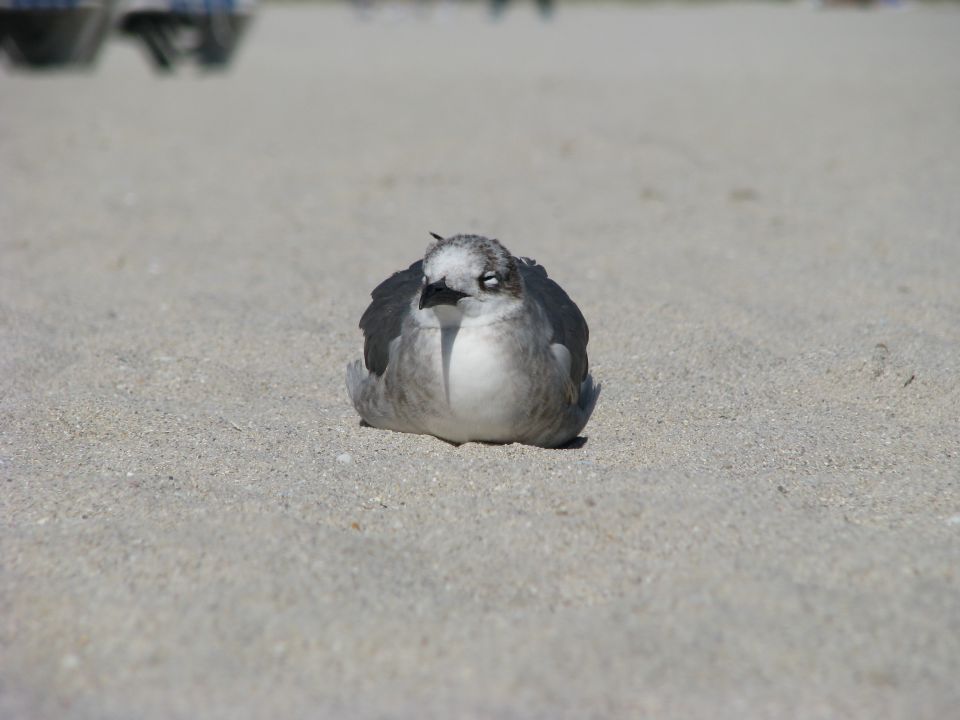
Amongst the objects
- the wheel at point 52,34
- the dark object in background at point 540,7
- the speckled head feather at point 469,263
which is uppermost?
the speckled head feather at point 469,263

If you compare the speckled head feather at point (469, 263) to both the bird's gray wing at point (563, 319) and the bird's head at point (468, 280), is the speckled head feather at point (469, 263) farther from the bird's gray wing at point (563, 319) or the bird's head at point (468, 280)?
the bird's gray wing at point (563, 319)

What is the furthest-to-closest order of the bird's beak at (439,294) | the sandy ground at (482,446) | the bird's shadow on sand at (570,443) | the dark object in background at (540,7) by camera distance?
the dark object in background at (540,7) < the bird's shadow on sand at (570,443) < the bird's beak at (439,294) < the sandy ground at (482,446)

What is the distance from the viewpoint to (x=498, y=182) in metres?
7.95

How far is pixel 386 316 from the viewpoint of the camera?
4.04 m

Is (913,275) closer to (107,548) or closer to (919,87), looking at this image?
(107,548)

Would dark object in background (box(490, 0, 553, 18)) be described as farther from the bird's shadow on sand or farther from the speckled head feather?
the speckled head feather

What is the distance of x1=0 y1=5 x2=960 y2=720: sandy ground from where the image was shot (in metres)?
2.62

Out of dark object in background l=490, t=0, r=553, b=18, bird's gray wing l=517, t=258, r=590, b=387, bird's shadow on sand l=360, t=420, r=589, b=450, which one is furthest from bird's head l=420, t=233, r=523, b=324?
dark object in background l=490, t=0, r=553, b=18

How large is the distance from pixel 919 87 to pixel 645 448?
9324 millimetres

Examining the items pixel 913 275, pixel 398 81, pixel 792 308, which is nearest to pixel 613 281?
pixel 792 308

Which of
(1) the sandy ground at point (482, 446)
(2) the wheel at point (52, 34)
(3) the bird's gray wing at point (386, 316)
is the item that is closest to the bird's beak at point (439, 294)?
(3) the bird's gray wing at point (386, 316)

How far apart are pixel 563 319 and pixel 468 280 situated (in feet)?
1.91

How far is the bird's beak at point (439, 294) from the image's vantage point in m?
3.53

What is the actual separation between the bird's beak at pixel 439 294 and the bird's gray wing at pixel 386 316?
35 cm
